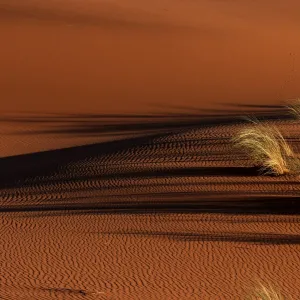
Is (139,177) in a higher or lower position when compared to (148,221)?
higher

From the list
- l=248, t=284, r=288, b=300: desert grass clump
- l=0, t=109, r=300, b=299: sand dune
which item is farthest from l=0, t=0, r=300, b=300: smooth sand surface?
l=248, t=284, r=288, b=300: desert grass clump

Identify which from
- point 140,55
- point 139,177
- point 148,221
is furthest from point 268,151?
point 140,55

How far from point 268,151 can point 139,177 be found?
1.92m

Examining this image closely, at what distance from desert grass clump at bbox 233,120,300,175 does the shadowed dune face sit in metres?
7.26

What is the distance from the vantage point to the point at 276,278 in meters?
8.12

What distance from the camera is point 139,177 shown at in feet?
38.8

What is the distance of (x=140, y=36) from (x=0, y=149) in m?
16.6

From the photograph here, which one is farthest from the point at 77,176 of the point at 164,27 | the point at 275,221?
the point at 164,27

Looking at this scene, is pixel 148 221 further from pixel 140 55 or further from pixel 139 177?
pixel 140 55

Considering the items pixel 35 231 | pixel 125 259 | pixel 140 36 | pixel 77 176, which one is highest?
pixel 140 36

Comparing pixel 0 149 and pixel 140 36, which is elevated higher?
pixel 140 36

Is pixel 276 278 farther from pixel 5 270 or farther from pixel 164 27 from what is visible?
pixel 164 27

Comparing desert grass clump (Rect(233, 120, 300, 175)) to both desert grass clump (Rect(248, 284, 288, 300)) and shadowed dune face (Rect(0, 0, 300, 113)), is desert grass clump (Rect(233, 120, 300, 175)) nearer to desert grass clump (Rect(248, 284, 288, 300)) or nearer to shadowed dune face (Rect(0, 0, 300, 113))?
desert grass clump (Rect(248, 284, 288, 300))

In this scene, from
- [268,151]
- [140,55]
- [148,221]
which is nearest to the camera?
[148,221]
